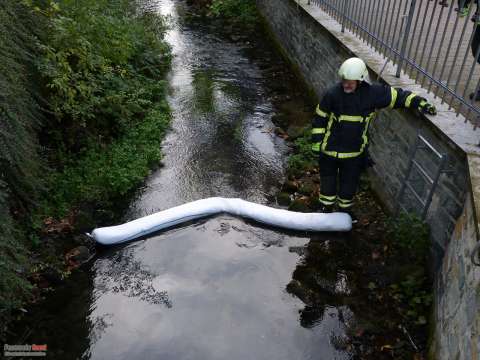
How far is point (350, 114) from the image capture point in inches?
183

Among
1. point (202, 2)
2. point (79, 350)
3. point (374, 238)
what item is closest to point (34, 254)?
point (79, 350)

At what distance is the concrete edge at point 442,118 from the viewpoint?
373 cm

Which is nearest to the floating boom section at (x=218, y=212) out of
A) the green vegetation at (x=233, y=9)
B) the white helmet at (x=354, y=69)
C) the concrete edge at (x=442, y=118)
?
the concrete edge at (x=442, y=118)

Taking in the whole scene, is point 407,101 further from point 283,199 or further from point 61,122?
point 61,122

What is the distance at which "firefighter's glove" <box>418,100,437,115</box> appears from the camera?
14.8 feet

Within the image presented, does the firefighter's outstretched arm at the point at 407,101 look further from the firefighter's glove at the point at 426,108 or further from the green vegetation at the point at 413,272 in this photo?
the green vegetation at the point at 413,272

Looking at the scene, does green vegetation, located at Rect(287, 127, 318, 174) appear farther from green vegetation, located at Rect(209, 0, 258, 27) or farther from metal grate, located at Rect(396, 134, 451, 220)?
green vegetation, located at Rect(209, 0, 258, 27)

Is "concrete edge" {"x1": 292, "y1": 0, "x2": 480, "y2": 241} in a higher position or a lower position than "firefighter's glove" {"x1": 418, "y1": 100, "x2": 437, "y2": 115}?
lower

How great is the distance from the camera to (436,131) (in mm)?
4379

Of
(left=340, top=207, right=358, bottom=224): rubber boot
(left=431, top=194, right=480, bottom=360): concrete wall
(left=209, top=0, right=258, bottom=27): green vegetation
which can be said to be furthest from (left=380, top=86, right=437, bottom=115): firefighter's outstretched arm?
(left=209, top=0, right=258, bottom=27): green vegetation

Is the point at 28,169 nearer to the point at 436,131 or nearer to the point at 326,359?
the point at 326,359

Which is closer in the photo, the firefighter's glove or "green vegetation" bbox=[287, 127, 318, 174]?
the firefighter's glove

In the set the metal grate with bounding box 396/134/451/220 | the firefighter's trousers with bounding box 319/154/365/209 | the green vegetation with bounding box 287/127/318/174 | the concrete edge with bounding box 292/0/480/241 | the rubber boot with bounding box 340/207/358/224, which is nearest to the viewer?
the concrete edge with bounding box 292/0/480/241

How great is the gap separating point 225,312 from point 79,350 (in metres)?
1.53
